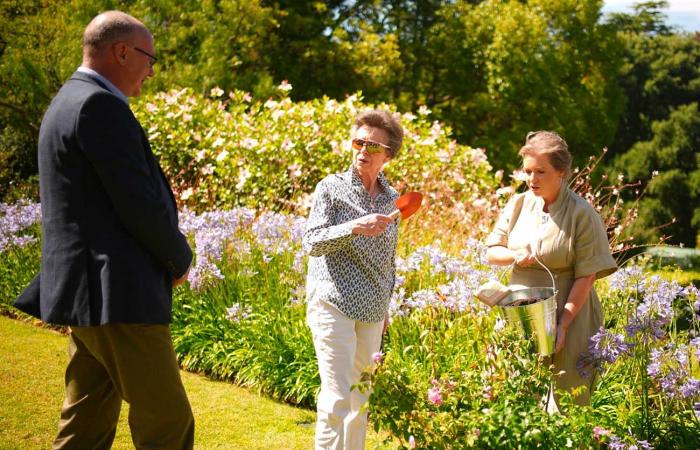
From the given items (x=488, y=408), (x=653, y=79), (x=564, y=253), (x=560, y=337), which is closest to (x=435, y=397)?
(x=488, y=408)

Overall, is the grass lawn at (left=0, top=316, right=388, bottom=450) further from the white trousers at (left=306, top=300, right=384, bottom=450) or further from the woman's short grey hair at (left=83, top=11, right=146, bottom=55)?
A: the woman's short grey hair at (left=83, top=11, right=146, bottom=55)

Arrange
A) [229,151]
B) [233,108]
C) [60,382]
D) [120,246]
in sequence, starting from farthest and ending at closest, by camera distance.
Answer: [233,108]
[229,151]
[60,382]
[120,246]

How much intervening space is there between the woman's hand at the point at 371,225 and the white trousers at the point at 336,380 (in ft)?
1.34

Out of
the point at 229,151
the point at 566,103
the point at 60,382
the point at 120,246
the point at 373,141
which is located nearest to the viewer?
the point at 120,246

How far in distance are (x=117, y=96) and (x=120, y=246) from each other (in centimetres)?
50

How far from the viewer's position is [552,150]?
338cm

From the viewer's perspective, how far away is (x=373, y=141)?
362 cm

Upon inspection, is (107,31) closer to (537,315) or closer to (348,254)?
(348,254)

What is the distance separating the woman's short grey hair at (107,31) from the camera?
2.66 metres

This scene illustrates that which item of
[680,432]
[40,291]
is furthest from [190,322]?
[680,432]

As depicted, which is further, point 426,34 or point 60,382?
point 426,34

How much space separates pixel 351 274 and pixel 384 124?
0.71m

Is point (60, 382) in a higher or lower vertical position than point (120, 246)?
lower

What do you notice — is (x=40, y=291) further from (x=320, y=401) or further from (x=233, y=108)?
(x=233, y=108)
